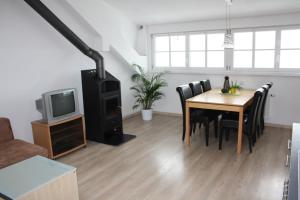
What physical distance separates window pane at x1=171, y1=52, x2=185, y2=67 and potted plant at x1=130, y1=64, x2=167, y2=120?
1.20 feet

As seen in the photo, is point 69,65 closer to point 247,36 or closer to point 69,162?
point 69,162

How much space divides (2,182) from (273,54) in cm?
467

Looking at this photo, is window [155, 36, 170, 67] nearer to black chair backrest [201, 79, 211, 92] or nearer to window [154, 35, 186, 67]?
window [154, 35, 186, 67]

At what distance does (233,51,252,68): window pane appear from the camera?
4905 mm

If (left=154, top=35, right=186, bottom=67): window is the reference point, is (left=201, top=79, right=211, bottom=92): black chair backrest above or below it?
below

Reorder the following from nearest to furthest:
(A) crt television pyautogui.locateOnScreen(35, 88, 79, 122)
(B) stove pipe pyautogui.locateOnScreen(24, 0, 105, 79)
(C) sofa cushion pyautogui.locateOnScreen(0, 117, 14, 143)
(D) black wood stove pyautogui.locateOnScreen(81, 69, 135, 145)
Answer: (C) sofa cushion pyautogui.locateOnScreen(0, 117, 14, 143) → (B) stove pipe pyautogui.locateOnScreen(24, 0, 105, 79) → (A) crt television pyautogui.locateOnScreen(35, 88, 79, 122) → (D) black wood stove pyautogui.locateOnScreen(81, 69, 135, 145)

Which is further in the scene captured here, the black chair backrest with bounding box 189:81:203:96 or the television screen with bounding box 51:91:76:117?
the black chair backrest with bounding box 189:81:203:96

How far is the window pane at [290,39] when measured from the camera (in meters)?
4.45

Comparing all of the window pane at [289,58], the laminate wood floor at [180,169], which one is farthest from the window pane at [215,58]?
the laminate wood floor at [180,169]

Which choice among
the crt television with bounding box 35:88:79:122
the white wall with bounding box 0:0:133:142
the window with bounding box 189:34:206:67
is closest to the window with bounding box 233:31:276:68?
the window with bounding box 189:34:206:67

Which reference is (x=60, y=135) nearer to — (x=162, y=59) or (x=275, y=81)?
(x=162, y=59)

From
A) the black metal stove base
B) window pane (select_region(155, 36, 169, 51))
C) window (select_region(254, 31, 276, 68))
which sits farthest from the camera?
window pane (select_region(155, 36, 169, 51))

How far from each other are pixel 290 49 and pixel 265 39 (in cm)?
47

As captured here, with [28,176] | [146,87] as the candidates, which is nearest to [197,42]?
[146,87]
